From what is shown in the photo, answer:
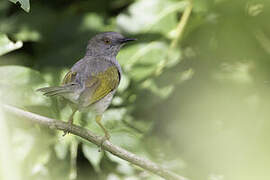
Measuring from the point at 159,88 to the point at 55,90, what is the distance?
1.17 meters

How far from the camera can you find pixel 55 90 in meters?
2.76

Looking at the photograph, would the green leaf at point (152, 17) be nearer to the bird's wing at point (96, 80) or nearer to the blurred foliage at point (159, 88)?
the blurred foliage at point (159, 88)

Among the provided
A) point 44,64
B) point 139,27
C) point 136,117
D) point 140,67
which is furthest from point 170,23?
point 44,64

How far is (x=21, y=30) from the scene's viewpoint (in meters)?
4.30

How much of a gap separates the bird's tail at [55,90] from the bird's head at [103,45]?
1.29m

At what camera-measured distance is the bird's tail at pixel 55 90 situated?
105 inches

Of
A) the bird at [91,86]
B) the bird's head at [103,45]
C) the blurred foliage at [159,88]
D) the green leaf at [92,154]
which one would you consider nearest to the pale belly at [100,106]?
the bird at [91,86]

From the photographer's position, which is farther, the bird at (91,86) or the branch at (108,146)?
the bird at (91,86)

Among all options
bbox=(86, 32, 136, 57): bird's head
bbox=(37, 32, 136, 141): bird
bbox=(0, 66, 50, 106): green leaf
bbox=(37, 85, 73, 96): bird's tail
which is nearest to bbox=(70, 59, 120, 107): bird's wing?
bbox=(37, 32, 136, 141): bird

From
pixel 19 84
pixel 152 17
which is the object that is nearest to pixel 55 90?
pixel 19 84

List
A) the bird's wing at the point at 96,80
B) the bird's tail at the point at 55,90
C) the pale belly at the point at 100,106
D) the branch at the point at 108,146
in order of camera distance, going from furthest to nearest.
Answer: the pale belly at the point at 100,106 < the bird's wing at the point at 96,80 < the bird's tail at the point at 55,90 < the branch at the point at 108,146

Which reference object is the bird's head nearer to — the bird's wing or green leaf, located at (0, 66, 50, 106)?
the bird's wing

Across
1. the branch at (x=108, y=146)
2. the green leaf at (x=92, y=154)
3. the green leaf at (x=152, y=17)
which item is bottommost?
the branch at (x=108, y=146)

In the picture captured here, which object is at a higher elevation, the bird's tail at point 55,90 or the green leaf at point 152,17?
the green leaf at point 152,17
